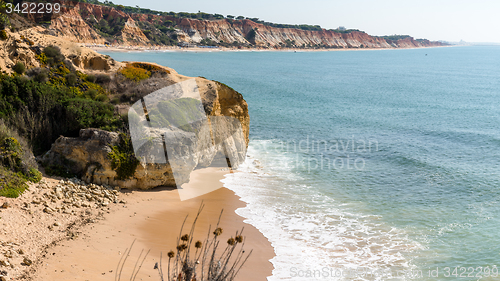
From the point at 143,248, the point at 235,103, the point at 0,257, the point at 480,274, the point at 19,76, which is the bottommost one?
the point at 480,274

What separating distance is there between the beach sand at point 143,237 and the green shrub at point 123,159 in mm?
789

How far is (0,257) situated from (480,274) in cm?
1289

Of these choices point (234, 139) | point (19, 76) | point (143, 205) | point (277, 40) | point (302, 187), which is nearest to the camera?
point (143, 205)

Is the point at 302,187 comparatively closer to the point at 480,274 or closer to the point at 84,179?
the point at 480,274

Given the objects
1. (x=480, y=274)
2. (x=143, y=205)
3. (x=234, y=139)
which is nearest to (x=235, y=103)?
(x=234, y=139)

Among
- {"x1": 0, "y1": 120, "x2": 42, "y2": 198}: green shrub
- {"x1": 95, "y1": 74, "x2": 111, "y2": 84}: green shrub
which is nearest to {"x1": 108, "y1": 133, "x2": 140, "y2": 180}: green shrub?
{"x1": 0, "y1": 120, "x2": 42, "y2": 198}: green shrub

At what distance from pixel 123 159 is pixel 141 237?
12.9 ft

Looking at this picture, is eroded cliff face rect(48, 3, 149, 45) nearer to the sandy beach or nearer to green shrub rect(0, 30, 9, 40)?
green shrub rect(0, 30, 9, 40)

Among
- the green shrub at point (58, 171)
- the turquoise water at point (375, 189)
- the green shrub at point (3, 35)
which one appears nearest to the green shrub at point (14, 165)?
the green shrub at point (58, 171)

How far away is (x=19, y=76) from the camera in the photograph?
50.1 feet

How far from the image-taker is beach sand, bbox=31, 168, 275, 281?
28.2 ft

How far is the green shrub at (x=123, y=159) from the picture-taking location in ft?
43.8

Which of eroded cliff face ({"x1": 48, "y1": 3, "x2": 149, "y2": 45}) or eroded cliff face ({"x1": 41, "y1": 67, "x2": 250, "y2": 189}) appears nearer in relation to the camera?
eroded cliff face ({"x1": 41, "y1": 67, "x2": 250, "y2": 189})

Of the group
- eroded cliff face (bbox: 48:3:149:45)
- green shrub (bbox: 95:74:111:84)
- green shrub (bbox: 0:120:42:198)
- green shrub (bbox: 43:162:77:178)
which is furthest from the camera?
eroded cliff face (bbox: 48:3:149:45)
